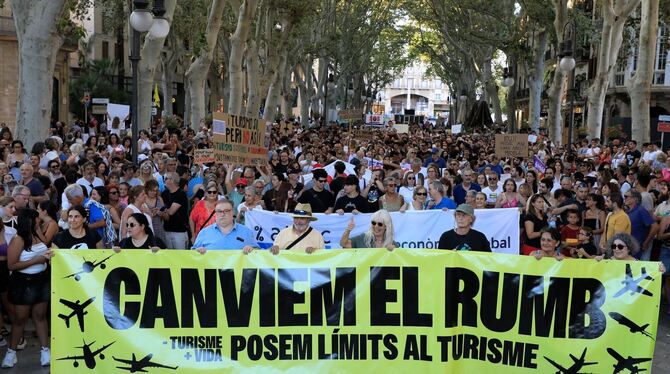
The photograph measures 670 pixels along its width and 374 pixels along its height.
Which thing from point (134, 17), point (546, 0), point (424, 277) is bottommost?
point (424, 277)

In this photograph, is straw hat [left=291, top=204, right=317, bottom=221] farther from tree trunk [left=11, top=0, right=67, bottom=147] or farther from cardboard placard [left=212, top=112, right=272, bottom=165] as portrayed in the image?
tree trunk [left=11, top=0, right=67, bottom=147]

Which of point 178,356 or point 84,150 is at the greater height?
point 84,150

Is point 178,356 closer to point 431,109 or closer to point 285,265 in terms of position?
point 285,265

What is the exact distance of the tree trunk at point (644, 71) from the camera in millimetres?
21409

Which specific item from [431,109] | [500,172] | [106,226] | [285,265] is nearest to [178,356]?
[285,265]

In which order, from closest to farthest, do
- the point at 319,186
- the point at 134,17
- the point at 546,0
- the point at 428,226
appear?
1. the point at 428,226
2. the point at 319,186
3. the point at 134,17
4. the point at 546,0

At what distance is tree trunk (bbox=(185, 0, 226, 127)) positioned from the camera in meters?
22.7

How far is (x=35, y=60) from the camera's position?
13.9 meters

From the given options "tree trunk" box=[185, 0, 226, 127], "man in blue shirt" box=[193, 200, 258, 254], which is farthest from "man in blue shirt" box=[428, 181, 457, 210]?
"tree trunk" box=[185, 0, 226, 127]

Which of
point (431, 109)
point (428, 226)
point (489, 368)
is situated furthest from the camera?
point (431, 109)

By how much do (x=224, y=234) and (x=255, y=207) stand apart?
261 cm

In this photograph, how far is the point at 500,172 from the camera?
15438 millimetres

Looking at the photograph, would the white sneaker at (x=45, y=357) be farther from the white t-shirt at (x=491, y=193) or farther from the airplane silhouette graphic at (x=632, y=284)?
the white t-shirt at (x=491, y=193)

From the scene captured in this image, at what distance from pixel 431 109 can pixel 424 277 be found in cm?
16077
